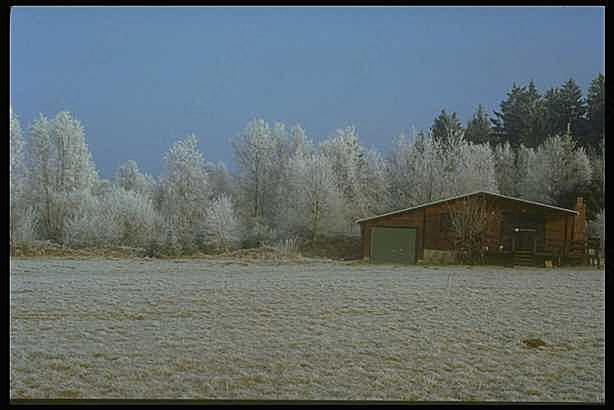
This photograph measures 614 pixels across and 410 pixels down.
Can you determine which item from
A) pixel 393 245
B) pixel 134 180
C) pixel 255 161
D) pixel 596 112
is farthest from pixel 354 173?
pixel 596 112

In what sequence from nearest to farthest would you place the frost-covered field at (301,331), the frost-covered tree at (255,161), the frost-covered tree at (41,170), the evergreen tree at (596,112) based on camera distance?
1. the frost-covered field at (301,331)
2. the evergreen tree at (596,112)
3. the frost-covered tree at (41,170)
4. the frost-covered tree at (255,161)

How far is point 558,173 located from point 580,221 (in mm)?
296

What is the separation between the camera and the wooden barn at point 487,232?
3877 millimetres

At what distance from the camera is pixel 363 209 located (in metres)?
3.99

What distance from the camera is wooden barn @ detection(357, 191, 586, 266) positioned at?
3877mm

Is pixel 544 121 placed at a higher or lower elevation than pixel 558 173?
higher

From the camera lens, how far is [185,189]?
405 cm

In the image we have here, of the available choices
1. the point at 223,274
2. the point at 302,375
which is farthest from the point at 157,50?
the point at 302,375

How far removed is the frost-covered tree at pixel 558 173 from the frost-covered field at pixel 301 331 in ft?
1.41

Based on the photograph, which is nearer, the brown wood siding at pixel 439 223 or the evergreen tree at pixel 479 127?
the brown wood siding at pixel 439 223

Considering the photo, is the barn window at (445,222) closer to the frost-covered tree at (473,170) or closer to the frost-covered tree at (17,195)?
the frost-covered tree at (473,170)

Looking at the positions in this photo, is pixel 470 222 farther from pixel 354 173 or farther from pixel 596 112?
pixel 596 112

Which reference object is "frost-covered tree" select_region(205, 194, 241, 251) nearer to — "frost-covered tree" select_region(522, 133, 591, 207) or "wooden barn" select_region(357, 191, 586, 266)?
"wooden barn" select_region(357, 191, 586, 266)

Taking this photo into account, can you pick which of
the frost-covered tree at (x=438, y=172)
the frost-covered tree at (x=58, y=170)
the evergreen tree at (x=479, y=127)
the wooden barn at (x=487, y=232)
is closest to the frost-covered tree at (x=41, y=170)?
the frost-covered tree at (x=58, y=170)
